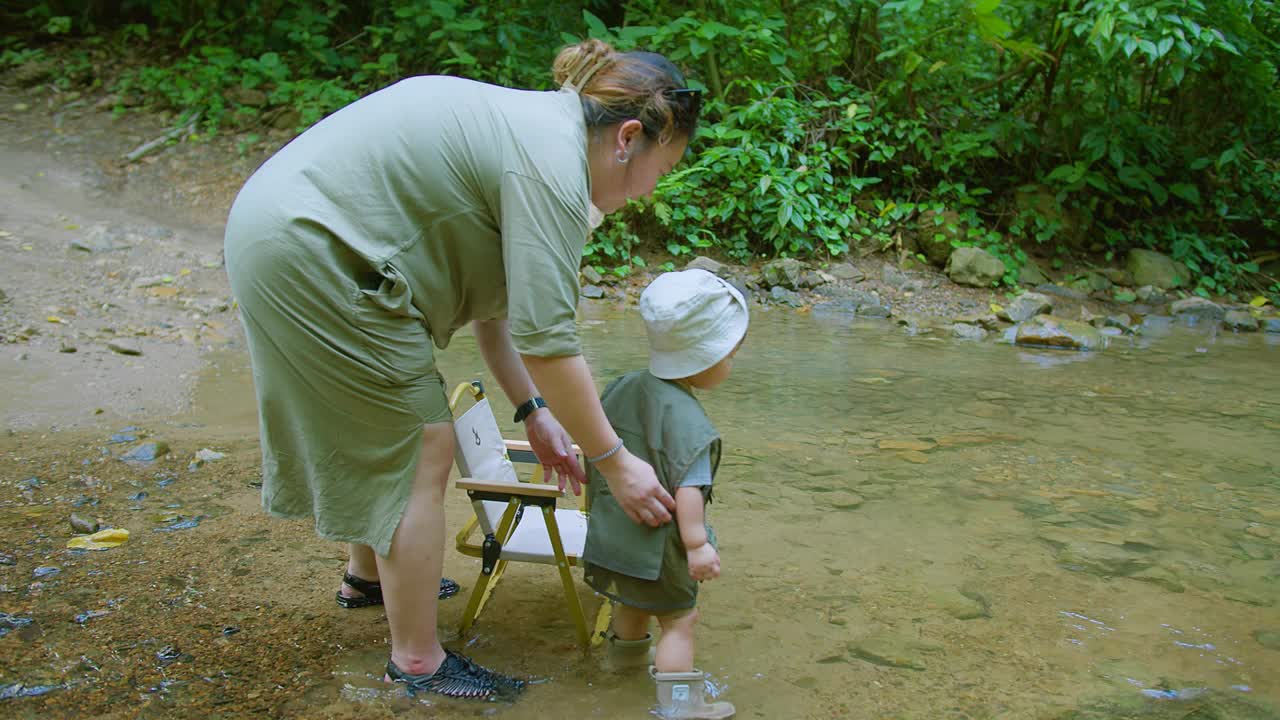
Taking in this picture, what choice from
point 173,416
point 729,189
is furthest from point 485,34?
point 173,416

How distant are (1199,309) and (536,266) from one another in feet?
24.0

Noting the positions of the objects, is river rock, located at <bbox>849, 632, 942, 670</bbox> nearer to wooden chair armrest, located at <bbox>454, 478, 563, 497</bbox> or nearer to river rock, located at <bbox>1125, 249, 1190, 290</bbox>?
wooden chair armrest, located at <bbox>454, 478, 563, 497</bbox>

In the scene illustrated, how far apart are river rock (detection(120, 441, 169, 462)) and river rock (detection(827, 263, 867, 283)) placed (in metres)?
5.47

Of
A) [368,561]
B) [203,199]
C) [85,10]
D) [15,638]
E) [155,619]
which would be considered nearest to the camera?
[15,638]

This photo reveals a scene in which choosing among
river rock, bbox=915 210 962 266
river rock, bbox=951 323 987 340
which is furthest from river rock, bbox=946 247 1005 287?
river rock, bbox=951 323 987 340

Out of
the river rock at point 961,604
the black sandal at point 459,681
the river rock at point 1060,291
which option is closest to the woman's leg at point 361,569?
the black sandal at point 459,681

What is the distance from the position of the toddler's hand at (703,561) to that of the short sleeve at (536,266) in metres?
0.54

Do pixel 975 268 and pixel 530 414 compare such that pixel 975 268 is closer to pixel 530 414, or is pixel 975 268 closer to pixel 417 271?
pixel 530 414

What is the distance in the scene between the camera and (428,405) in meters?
1.95

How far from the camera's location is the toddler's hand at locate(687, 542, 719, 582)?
6.54 feet

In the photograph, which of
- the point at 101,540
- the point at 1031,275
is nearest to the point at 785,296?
the point at 1031,275

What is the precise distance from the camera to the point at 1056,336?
624cm

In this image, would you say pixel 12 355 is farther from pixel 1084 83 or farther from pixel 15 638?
pixel 1084 83

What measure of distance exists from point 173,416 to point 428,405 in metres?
2.44
